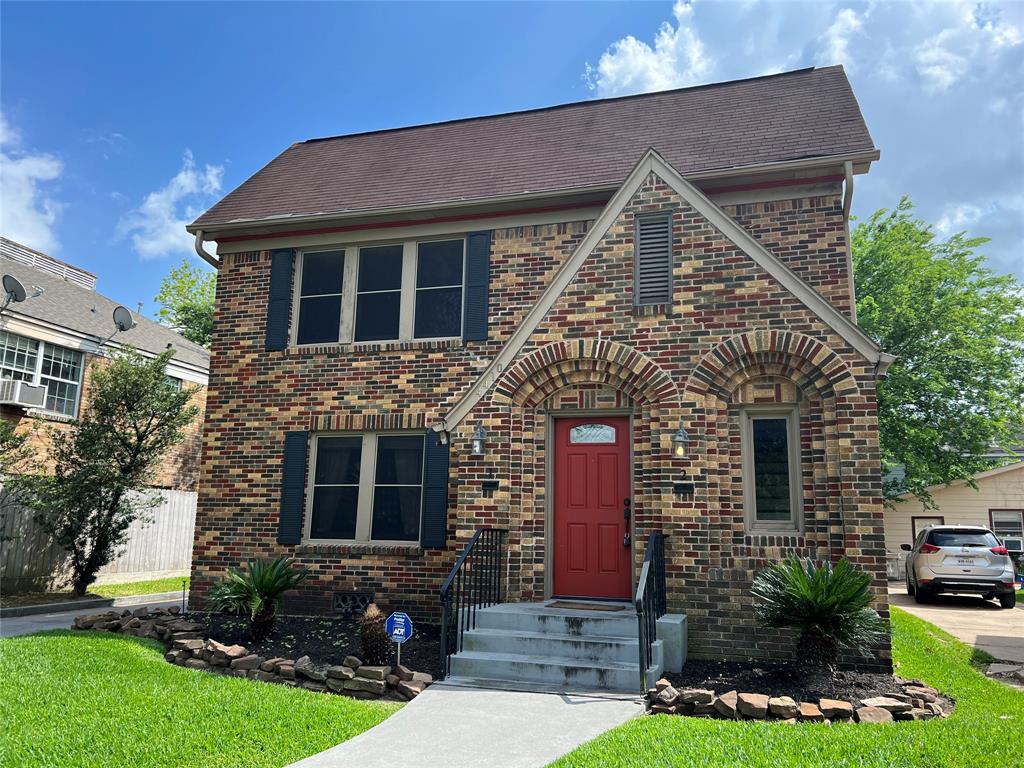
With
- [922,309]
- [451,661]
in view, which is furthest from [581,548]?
[922,309]

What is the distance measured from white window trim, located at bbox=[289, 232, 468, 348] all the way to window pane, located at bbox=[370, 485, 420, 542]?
2.13 m

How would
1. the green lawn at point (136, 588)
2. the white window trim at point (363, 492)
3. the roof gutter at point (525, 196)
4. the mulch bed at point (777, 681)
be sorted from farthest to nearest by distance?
the green lawn at point (136, 588) < the white window trim at point (363, 492) < the roof gutter at point (525, 196) < the mulch bed at point (777, 681)

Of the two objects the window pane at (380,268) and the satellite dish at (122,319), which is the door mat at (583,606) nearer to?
the window pane at (380,268)

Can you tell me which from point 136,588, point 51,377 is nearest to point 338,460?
point 136,588

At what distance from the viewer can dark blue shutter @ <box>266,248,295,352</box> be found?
11016 millimetres

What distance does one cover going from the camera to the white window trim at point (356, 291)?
10609 millimetres

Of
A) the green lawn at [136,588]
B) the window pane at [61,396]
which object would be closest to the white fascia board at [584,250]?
the green lawn at [136,588]

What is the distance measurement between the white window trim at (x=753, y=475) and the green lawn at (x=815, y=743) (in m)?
2.35

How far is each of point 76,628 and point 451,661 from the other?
5.14 meters

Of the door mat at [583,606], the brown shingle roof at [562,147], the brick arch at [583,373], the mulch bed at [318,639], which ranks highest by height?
the brown shingle roof at [562,147]

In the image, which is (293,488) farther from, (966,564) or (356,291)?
(966,564)

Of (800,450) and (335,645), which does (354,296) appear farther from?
(800,450)

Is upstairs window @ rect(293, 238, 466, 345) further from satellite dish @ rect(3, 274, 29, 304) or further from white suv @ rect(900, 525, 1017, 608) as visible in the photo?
white suv @ rect(900, 525, 1017, 608)

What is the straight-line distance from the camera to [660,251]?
859 cm
